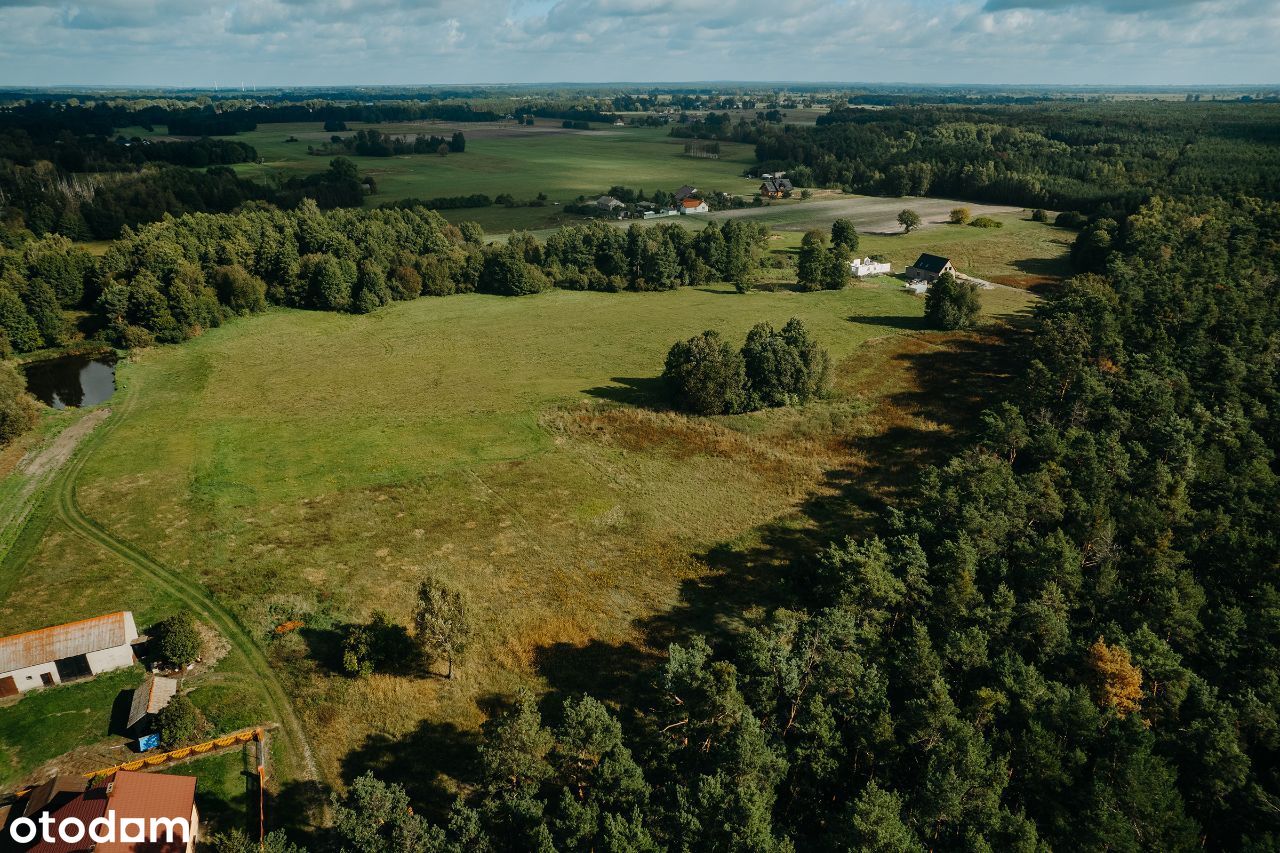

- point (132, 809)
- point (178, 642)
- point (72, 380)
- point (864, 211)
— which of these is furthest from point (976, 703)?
point (864, 211)

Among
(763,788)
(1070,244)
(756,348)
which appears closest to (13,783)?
(763,788)

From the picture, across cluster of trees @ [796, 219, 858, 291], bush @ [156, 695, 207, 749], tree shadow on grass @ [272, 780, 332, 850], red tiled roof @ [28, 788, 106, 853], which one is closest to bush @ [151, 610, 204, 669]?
bush @ [156, 695, 207, 749]

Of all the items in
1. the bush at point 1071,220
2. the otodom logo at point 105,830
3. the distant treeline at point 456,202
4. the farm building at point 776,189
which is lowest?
the otodom logo at point 105,830

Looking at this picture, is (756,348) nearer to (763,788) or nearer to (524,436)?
(524,436)

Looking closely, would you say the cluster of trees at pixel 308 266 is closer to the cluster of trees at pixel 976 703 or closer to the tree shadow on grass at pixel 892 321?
the tree shadow on grass at pixel 892 321

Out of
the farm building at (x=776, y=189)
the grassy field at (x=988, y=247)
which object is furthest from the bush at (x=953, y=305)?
the farm building at (x=776, y=189)

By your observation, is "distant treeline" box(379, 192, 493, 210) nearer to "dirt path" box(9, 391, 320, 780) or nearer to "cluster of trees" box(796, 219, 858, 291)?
"cluster of trees" box(796, 219, 858, 291)

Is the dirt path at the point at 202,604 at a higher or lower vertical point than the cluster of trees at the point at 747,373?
lower
